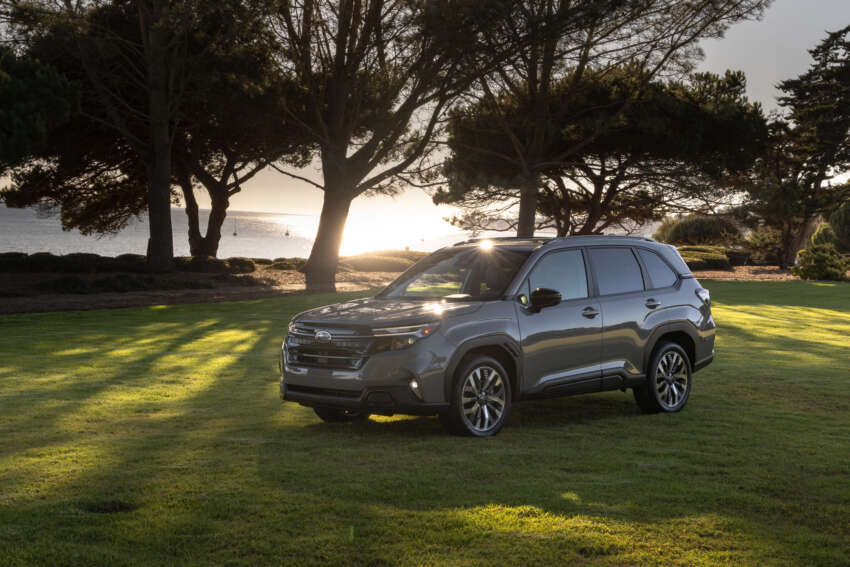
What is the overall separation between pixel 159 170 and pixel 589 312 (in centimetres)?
2700

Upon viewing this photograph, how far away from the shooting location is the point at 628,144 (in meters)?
35.8

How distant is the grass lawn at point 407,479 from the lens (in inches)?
198

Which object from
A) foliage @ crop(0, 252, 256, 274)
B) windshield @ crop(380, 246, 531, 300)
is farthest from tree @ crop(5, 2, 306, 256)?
windshield @ crop(380, 246, 531, 300)

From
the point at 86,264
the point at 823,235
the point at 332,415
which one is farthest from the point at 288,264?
the point at 823,235

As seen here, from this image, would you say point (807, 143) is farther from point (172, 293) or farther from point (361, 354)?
point (361, 354)

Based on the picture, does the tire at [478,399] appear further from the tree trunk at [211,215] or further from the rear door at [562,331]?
the tree trunk at [211,215]

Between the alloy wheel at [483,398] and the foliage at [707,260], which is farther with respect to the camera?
the foliage at [707,260]

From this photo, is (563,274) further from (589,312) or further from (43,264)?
(43,264)

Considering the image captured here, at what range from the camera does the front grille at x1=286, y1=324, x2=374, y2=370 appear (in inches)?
309

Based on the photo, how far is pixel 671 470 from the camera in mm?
7004

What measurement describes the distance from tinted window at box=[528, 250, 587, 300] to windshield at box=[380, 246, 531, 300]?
205 millimetres

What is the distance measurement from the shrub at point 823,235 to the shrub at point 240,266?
45.3 metres

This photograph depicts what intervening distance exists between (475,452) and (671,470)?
1.56m

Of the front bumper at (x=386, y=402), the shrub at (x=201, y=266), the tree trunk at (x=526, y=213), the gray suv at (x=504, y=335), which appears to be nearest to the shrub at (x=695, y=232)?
the tree trunk at (x=526, y=213)
